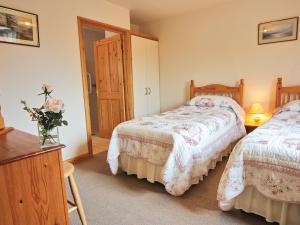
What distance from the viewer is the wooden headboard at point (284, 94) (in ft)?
10.5

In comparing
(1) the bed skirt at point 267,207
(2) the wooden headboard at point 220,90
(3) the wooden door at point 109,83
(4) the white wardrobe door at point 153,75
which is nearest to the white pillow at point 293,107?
(2) the wooden headboard at point 220,90

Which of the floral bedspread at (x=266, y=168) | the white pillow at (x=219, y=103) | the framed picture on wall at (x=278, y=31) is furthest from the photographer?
the white pillow at (x=219, y=103)

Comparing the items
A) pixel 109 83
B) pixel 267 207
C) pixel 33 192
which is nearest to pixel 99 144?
pixel 109 83

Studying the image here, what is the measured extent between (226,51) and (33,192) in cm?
366

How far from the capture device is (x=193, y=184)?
2.37 metres

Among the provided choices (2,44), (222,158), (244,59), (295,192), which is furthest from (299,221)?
(2,44)

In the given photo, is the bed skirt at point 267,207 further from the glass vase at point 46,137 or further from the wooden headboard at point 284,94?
the wooden headboard at point 284,94

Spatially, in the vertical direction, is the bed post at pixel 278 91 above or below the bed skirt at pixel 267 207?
above

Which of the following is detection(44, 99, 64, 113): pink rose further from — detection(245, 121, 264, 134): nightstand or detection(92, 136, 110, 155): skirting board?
detection(245, 121, 264, 134): nightstand

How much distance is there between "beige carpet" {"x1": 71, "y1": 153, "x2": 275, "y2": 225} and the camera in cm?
180

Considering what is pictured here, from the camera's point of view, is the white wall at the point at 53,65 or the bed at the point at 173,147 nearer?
the bed at the point at 173,147

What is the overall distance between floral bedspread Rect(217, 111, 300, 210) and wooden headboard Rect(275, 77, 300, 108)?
1621mm

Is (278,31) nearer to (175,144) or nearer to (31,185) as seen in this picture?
(175,144)

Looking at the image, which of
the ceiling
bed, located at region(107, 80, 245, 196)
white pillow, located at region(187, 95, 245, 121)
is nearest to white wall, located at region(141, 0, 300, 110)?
the ceiling
